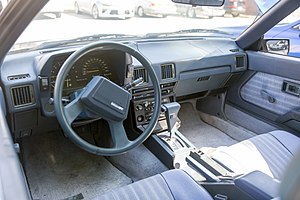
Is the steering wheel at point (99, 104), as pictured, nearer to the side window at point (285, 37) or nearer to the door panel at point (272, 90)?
the door panel at point (272, 90)

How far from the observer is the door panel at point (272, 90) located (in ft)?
7.96

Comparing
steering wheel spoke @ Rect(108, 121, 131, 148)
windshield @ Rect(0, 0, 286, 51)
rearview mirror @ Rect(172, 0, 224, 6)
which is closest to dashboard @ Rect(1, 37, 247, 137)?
windshield @ Rect(0, 0, 286, 51)

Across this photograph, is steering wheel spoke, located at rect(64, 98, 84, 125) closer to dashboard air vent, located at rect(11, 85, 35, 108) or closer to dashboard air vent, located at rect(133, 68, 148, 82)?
dashboard air vent, located at rect(11, 85, 35, 108)

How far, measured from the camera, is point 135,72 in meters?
2.26

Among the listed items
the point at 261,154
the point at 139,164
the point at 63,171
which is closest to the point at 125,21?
the point at 139,164

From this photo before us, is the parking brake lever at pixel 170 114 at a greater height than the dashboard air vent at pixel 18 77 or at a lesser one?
lesser

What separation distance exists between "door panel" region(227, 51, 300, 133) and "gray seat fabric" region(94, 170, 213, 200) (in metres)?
1.27

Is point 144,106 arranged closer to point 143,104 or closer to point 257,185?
point 143,104

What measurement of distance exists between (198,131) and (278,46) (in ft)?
3.29

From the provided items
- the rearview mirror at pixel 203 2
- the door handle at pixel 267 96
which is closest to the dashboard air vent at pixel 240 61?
the door handle at pixel 267 96

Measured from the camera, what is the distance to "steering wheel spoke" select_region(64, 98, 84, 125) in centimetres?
154

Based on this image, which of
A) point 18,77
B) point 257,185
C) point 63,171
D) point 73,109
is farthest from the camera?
point 63,171

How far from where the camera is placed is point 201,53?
2613 mm

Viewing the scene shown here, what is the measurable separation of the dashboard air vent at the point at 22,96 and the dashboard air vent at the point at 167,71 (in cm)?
92
